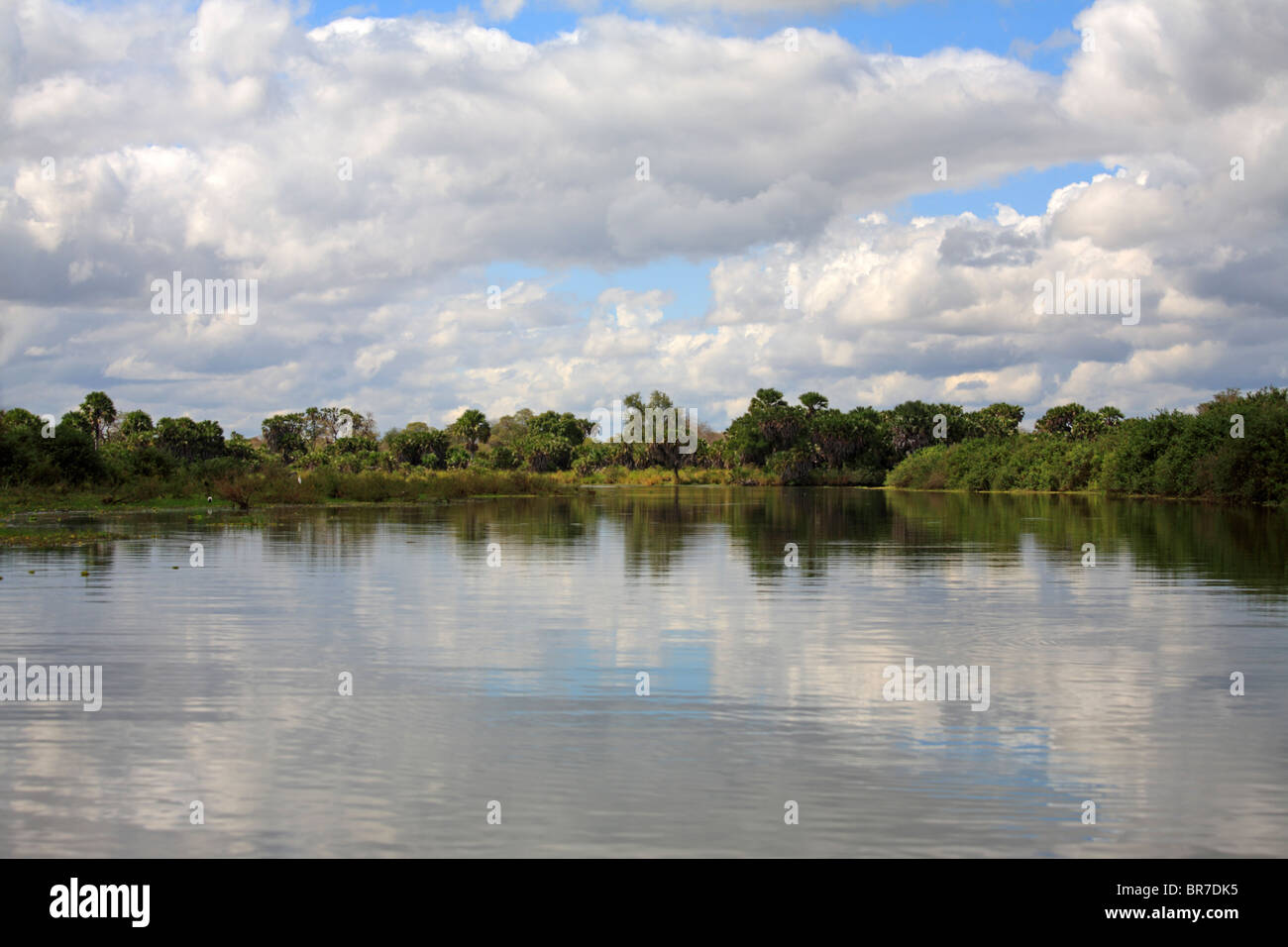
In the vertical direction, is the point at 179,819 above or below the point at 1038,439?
below

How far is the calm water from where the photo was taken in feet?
21.7

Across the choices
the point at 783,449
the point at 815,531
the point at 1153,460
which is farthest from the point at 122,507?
the point at 783,449

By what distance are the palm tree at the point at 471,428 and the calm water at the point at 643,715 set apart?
10791 centimetres

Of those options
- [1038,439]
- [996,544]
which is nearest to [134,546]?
[996,544]

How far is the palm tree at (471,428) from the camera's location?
423 feet

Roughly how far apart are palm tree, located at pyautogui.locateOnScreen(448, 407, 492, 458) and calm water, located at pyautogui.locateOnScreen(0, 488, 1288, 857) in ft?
354

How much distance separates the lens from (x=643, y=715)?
9.39 metres

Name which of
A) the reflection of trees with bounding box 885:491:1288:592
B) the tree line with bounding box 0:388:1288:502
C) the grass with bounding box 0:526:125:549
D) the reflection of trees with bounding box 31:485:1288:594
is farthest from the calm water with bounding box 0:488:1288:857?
the tree line with bounding box 0:388:1288:502

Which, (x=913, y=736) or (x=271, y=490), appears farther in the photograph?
(x=271, y=490)

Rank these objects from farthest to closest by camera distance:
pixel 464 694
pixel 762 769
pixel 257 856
Result: pixel 464 694 → pixel 762 769 → pixel 257 856

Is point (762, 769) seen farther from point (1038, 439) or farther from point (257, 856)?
point (1038, 439)

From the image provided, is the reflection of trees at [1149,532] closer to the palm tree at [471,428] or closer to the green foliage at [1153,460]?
the green foliage at [1153,460]
